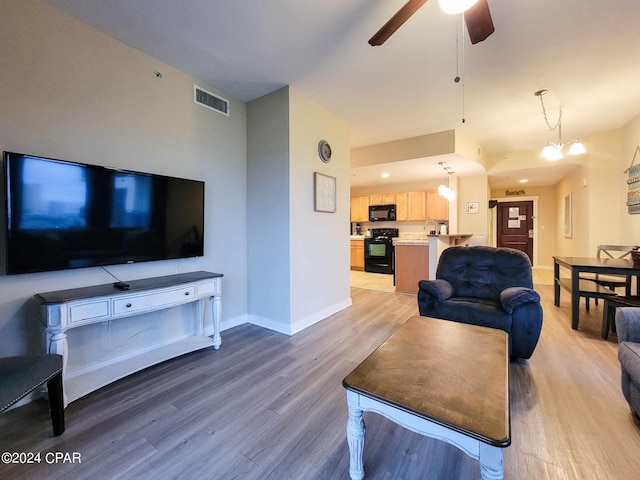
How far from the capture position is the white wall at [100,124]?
1786 millimetres

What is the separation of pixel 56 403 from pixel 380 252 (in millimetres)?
6036

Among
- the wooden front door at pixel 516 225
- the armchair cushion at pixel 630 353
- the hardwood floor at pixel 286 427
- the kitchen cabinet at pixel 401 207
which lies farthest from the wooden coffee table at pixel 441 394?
the wooden front door at pixel 516 225

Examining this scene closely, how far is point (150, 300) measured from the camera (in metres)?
2.09

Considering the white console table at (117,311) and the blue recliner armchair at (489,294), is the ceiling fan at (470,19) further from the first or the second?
the white console table at (117,311)

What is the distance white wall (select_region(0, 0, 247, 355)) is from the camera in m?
1.79

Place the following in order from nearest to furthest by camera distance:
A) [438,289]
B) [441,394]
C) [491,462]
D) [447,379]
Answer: [491,462] → [441,394] → [447,379] → [438,289]

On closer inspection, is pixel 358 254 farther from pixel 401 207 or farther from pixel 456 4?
pixel 456 4

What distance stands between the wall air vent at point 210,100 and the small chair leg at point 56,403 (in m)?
2.58

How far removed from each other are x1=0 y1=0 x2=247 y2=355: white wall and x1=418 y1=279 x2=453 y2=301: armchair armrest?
213 centimetres

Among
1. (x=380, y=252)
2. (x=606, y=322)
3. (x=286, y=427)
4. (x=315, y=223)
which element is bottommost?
(x=286, y=427)

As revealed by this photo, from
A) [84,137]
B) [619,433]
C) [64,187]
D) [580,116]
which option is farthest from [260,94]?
[580,116]

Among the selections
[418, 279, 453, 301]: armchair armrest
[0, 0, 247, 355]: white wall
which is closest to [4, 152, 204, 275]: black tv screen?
[0, 0, 247, 355]: white wall

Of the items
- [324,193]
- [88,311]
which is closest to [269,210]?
[324,193]

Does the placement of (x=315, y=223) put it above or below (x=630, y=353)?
above
